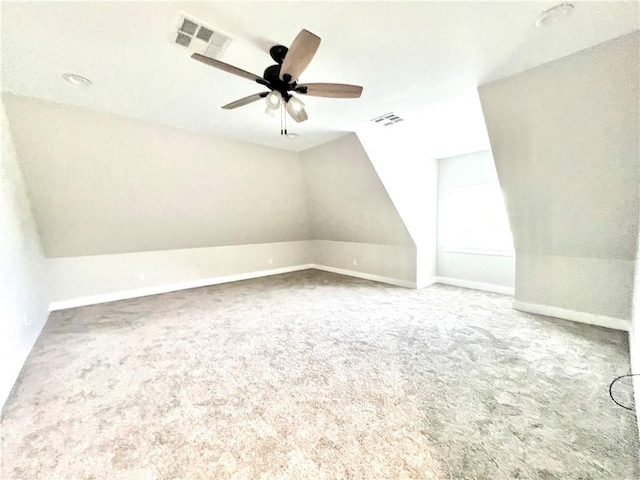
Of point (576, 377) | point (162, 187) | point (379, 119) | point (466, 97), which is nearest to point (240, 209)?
point (162, 187)

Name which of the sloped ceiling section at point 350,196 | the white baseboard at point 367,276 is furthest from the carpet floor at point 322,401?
the sloped ceiling section at point 350,196

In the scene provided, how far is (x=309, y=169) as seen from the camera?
5.22 m

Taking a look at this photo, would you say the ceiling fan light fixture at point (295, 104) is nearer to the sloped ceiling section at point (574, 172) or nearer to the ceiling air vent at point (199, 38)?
the ceiling air vent at point (199, 38)

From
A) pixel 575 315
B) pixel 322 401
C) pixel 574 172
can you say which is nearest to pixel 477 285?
pixel 575 315

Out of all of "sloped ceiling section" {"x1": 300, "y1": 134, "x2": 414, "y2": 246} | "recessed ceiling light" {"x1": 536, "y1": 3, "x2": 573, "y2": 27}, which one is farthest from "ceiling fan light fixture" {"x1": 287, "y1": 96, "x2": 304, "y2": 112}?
"sloped ceiling section" {"x1": 300, "y1": 134, "x2": 414, "y2": 246}

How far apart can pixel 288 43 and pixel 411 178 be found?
3584mm

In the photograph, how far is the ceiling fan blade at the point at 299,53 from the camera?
143cm

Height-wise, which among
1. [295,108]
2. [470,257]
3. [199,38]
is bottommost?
[470,257]

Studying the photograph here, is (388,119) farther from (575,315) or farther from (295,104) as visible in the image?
(575,315)

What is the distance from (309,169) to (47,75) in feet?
11.7

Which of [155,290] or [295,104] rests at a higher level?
[295,104]

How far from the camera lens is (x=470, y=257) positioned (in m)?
5.25

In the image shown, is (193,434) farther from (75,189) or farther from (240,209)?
(240,209)

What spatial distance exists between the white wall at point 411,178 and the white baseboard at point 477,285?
26cm
